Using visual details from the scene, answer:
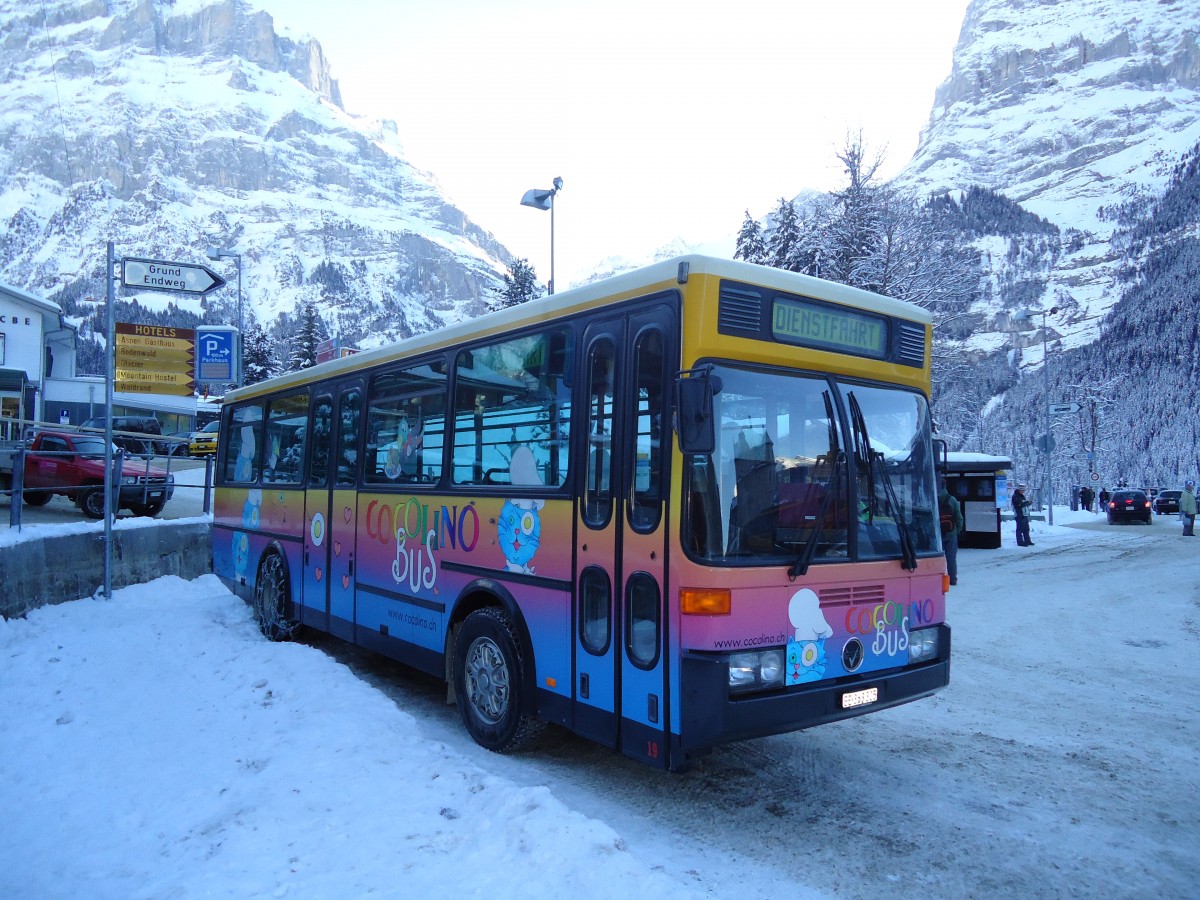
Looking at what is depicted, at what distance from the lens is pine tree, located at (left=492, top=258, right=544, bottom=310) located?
5356 cm

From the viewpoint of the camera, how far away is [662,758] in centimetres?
468

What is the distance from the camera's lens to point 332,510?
28.6ft

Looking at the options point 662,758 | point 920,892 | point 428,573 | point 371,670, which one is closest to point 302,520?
point 371,670

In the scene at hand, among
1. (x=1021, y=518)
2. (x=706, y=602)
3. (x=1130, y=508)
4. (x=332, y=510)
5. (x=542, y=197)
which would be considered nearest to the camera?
(x=706, y=602)

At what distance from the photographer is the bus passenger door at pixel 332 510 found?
8.38 meters

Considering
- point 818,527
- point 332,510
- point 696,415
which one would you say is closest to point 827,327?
point 818,527

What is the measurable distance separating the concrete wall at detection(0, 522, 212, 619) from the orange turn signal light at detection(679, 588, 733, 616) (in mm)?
8257

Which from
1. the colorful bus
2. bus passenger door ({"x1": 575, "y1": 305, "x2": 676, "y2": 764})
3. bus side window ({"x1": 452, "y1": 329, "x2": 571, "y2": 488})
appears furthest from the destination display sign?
bus side window ({"x1": 452, "y1": 329, "x2": 571, "y2": 488})

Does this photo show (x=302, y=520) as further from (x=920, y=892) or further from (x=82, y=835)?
(x=920, y=892)

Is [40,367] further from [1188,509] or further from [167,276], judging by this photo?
[1188,509]

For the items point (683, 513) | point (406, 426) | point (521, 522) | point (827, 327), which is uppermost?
point (827, 327)

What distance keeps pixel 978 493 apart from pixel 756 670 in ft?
69.9

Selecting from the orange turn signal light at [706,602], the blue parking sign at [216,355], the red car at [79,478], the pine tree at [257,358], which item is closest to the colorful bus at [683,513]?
the orange turn signal light at [706,602]

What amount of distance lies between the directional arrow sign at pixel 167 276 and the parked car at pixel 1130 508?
126 ft
